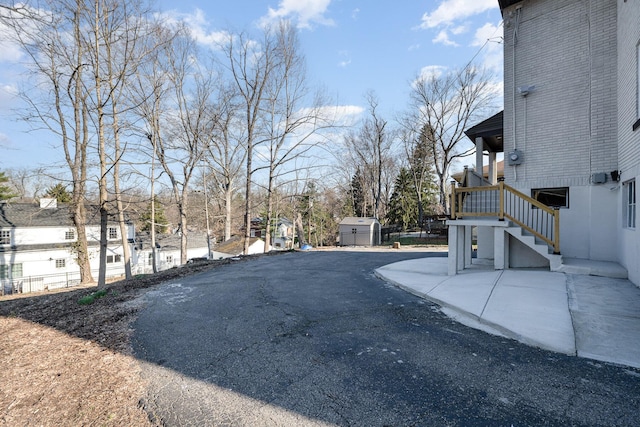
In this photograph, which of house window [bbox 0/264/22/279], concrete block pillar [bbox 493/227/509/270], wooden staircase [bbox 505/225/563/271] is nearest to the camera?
wooden staircase [bbox 505/225/563/271]

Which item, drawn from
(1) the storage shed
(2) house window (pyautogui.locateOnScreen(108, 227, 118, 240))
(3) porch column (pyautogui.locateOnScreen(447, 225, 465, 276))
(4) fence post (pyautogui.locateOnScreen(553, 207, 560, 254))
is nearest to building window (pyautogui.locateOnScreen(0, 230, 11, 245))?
(2) house window (pyautogui.locateOnScreen(108, 227, 118, 240))

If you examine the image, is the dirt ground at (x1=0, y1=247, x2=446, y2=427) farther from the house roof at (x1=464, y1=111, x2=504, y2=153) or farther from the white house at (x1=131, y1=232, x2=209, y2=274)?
the white house at (x1=131, y1=232, x2=209, y2=274)

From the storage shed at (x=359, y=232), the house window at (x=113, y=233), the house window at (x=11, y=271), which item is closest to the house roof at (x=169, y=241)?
the house window at (x=113, y=233)

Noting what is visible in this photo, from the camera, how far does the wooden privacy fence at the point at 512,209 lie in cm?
682

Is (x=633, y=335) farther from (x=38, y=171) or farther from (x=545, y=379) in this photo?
(x=38, y=171)

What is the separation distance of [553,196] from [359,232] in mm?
16200

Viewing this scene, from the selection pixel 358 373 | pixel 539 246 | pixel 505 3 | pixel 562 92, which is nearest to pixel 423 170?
pixel 505 3

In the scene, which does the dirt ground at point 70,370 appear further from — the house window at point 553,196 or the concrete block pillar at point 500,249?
the house window at point 553,196

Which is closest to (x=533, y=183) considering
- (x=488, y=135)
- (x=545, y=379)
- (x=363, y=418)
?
(x=488, y=135)

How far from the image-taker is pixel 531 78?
7887mm

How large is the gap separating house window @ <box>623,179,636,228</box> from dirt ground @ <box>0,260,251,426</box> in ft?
26.3

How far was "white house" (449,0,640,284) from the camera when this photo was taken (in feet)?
21.2

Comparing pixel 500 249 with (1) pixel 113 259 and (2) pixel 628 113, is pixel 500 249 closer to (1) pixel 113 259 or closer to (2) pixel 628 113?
(2) pixel 628 113

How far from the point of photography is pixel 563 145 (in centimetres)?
739
